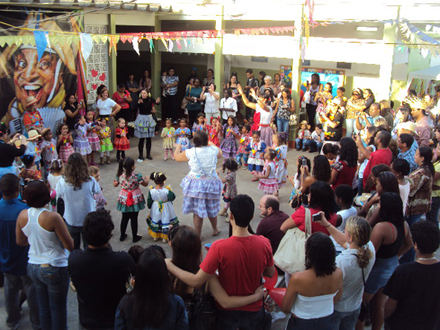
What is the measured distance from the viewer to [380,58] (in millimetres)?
10312

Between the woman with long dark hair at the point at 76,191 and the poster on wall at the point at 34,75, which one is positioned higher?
the poster on wall at the point at 34,75

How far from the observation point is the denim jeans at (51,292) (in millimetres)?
3733

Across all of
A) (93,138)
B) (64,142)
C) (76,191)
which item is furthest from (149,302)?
(93,138)

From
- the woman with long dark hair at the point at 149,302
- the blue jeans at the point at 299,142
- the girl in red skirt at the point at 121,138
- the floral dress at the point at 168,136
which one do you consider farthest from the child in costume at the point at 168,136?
the woman with long dark hair at the point at 149,302

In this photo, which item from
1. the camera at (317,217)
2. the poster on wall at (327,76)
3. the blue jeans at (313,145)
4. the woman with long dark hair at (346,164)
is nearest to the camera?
the camera at (317,217)

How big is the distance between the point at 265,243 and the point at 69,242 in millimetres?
1703

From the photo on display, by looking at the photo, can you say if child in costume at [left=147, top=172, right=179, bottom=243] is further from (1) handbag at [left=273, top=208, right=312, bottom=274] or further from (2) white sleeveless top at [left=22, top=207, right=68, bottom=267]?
(1) handbag at [left=273, top=208, right=312, bottom=274]

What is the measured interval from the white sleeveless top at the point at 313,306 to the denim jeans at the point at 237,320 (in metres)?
0.30

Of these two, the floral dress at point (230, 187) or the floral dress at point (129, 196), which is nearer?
the floral dress at point (129, 196)

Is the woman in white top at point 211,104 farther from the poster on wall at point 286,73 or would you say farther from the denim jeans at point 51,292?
the denim jeans at point 51,292

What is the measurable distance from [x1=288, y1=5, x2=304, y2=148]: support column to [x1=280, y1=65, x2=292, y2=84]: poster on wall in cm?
180

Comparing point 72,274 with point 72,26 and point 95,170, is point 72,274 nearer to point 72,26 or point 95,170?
point 95,170

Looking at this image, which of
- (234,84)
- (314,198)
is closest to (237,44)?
(234,84)

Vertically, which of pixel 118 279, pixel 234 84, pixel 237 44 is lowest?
→ pixel 118 279
